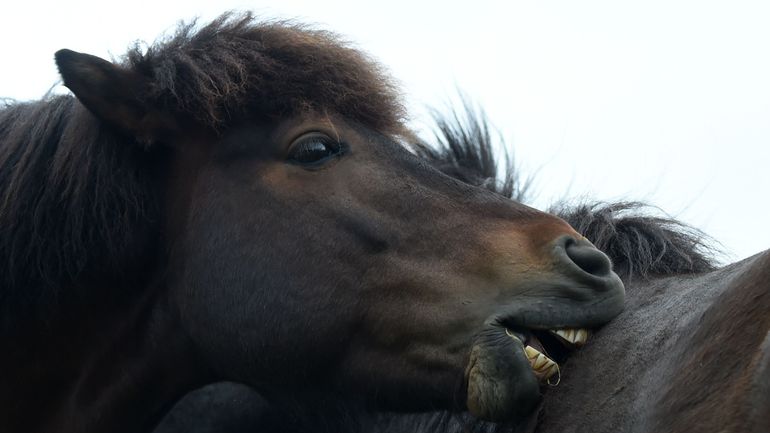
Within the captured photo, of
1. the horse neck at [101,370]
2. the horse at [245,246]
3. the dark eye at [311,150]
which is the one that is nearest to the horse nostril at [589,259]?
the horse at [245,246]

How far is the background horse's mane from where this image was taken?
3.46m

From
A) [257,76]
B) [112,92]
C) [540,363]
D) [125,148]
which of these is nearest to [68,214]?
[125,148]

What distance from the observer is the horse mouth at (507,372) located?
2.90m

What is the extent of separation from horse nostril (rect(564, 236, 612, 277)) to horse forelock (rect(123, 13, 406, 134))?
3.41 feet

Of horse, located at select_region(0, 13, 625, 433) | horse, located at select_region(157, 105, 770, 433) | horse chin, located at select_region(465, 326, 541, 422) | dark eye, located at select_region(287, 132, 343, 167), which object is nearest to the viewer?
horse, located at select_region(157, 105, 770, 433)

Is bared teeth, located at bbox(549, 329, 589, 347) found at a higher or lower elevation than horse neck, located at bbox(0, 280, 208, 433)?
higher

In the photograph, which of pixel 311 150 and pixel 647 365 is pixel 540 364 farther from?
pixel 311 150

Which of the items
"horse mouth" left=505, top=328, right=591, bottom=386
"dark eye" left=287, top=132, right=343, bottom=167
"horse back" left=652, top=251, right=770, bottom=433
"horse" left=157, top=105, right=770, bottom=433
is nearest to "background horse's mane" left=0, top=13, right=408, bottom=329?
"dark eye" left=287, top=132, right=343, bottom=167

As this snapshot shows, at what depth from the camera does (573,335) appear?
3.07 meters

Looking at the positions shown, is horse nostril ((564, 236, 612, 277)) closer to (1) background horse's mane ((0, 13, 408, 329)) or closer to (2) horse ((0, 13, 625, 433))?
(2) horse ((0, 13, 625, 433))

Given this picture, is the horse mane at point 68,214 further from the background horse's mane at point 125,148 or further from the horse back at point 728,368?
the horse back at point 728,368

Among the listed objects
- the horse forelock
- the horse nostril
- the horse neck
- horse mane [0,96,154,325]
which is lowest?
the horse neck

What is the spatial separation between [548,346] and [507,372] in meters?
0.29

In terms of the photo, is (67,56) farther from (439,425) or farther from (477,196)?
(439,425)
